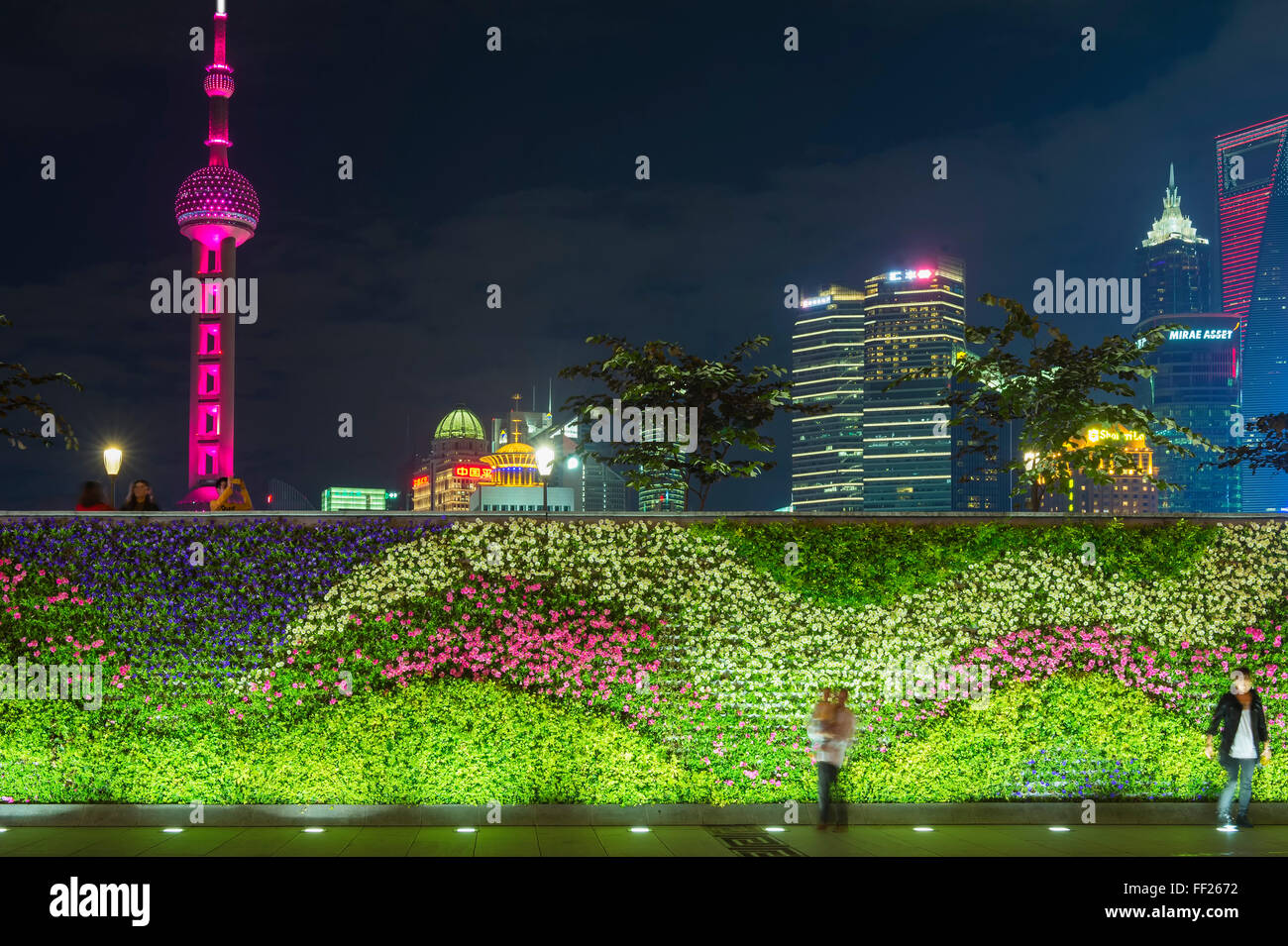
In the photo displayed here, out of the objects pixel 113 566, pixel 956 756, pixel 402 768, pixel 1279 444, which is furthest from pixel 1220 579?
pixel 1279 444

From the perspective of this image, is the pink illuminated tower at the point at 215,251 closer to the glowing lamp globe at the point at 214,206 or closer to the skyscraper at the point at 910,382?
the glowing lamp globe at the point at 214,206

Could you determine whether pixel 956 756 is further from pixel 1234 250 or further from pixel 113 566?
pixel 1234 250

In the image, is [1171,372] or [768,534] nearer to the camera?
[768,534]

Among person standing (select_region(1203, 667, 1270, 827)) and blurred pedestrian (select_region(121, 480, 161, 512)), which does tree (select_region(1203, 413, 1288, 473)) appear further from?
blurred pedestrian (select_region(121, 480, 161, 512))

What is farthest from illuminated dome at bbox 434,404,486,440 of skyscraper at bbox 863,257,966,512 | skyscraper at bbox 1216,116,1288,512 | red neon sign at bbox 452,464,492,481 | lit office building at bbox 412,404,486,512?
skyscraper at bbox 1216,116,1288,512
